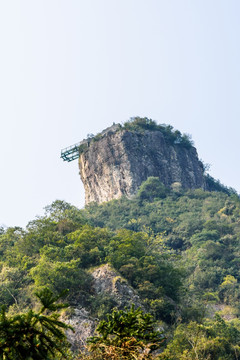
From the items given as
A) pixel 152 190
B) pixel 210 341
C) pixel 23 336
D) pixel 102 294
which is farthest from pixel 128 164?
pixel 23 336

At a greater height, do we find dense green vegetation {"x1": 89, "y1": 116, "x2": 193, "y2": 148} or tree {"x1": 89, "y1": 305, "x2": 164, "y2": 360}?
dense green vegetation {"x1": 89, "y1": 116, "x2": 193, "y2": 148}

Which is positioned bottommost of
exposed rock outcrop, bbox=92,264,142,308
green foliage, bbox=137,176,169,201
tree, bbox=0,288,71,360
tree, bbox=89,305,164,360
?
tree, bbox=89,305,164,360

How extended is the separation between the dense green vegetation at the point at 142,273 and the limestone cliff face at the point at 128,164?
14376 mm

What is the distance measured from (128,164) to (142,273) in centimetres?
3399

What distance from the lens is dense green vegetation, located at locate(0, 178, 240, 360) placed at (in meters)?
21.7

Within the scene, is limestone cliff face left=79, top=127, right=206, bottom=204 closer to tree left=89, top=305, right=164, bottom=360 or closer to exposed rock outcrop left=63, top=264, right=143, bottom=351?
exposed rock outcrop left=63, top=264, right=143, bottom=351

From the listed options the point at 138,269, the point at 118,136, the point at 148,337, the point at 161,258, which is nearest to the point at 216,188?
the point at 118,136

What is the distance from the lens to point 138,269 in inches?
1037

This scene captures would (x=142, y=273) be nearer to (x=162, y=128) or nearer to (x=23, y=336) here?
(x=23, y=336)

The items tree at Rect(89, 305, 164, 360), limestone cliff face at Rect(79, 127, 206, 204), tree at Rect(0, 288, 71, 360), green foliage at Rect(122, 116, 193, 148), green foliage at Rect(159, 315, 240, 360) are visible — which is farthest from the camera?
green foliage at Rect(122, 116, 193, 148)

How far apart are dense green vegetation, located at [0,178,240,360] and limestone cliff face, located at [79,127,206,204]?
47.2ft

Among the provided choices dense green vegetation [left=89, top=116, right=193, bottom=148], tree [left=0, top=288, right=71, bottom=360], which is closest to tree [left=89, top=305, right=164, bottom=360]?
tree [left=0, top=288, right=71, bottom=360]

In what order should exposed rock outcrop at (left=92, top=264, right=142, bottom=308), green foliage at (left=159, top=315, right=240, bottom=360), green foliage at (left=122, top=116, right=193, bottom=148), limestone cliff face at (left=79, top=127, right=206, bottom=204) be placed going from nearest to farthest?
1. green foliage at (left=159, top=315, right=240, bottom=360)
2. exposed rock outcrop at (left=92, top=264, right=142, bottom=308)
3. limestone cliff face at (left=79, top=127, right=206, bottom=204)
4. green foliage at (left=122, top=116, right=193, bottom=148)

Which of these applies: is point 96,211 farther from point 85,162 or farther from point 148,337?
point 148,337
